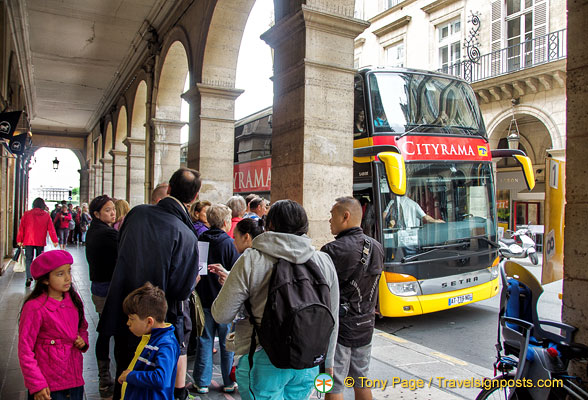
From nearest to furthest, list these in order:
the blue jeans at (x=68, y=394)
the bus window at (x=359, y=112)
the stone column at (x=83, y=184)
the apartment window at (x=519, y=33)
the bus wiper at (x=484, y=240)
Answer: the blue jeans at (x=68, y=394) → the bus wiper at (x=484, y=240) → the bus window at (x=359, y=112) → the apartment window at (x=519, y=33) → the stone column at (x=83, y=184)

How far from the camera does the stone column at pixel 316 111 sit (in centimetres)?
511

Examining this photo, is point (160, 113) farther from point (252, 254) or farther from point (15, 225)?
point (252, 254)

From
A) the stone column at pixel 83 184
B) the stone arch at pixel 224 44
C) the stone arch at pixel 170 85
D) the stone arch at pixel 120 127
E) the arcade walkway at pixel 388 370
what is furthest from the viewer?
the stone column at pixel 83 184

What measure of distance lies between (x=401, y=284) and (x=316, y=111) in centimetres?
250

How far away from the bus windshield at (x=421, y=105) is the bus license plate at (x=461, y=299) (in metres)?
2.37

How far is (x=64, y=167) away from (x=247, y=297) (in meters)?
70.4

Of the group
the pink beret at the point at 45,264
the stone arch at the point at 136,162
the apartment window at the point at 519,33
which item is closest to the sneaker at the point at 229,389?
the pink beret at the point at 45,264

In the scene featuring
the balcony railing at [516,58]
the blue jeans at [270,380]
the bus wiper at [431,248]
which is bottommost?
the blue jeans at [270,380]

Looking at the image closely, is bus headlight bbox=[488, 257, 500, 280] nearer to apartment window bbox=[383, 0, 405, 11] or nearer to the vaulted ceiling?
the vaulted ceiling

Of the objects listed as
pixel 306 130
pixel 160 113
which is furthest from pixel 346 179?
pixel 160 113

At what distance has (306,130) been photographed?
5.08 m

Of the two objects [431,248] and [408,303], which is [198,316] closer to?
[408,303]

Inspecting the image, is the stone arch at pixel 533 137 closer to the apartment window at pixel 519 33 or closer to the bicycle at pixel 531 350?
the apartment window at pixel 519 33

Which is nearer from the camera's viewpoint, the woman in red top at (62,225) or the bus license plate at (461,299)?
the bus license plate at (461,299)
